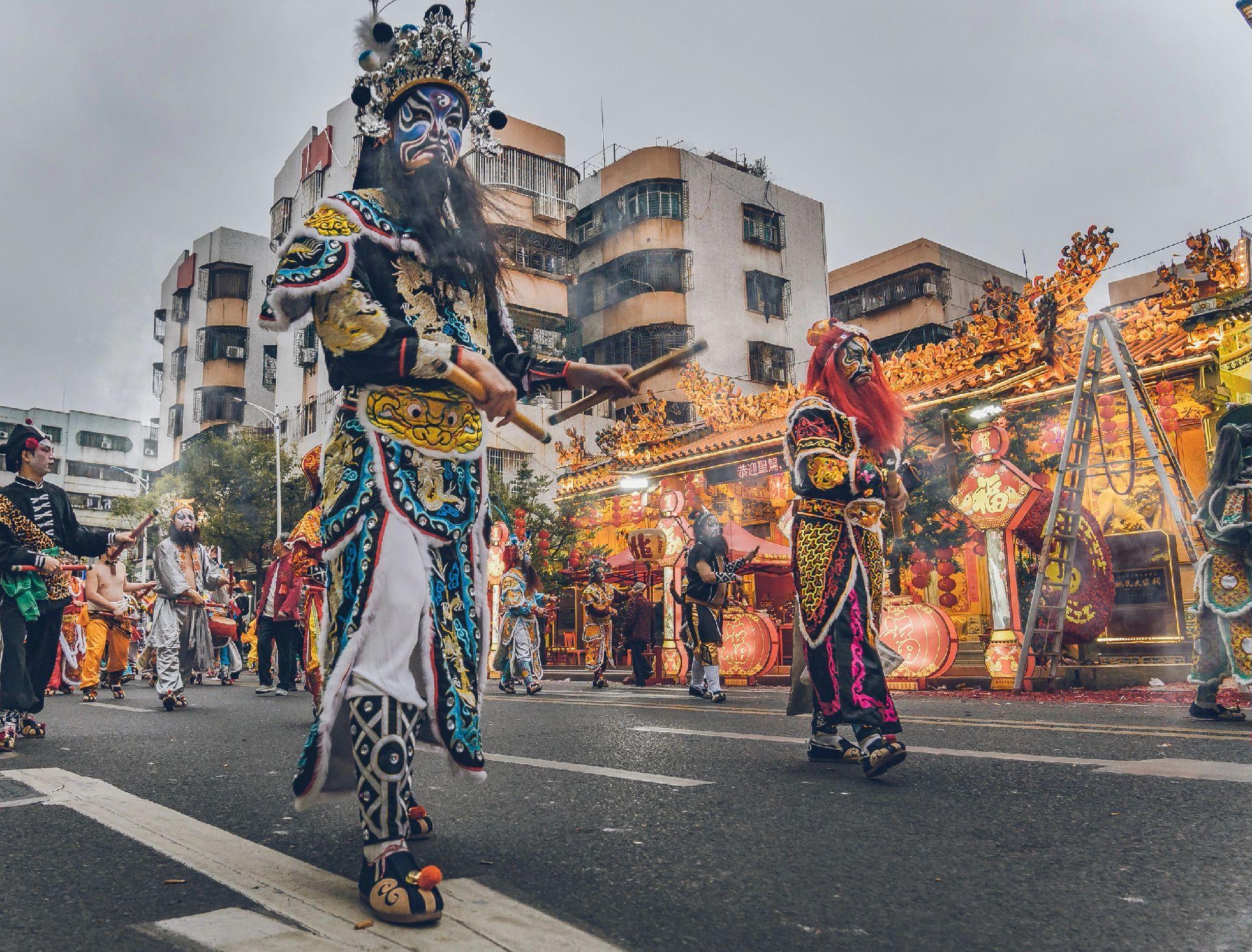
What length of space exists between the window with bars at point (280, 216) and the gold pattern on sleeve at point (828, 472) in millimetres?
49037

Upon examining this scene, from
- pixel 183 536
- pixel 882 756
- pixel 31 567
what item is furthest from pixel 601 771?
pixel 183 536

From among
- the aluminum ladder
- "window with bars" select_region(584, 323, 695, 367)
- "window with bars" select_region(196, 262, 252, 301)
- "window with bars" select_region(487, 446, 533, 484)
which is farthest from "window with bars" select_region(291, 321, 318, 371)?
the aluminum ladder

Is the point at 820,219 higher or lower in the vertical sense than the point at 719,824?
higher

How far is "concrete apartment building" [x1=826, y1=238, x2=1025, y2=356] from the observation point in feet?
126

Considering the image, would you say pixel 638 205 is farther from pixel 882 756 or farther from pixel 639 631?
pixel 882 756

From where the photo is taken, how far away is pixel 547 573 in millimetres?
24516

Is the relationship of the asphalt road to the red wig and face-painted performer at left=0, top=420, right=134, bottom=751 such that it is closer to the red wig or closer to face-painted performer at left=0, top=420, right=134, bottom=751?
face-painted performer at left=0, top=420, right=134, bottom=751

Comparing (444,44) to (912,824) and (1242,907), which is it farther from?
(1242,907)

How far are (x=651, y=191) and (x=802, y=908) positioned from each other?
37.0m

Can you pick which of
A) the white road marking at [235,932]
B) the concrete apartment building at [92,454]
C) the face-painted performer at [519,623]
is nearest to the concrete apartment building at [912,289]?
the face-painted performer at [519,623]

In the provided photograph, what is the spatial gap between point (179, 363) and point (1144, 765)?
62.6 meters

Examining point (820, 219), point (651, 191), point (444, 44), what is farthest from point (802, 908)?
point (820, 219)

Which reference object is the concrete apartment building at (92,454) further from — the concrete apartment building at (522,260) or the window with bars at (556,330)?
the window with bars at (556,330)

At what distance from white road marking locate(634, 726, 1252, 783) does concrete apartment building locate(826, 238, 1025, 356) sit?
33.5m
